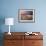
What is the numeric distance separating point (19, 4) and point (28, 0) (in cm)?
35

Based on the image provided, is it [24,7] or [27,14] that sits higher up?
[24,7]

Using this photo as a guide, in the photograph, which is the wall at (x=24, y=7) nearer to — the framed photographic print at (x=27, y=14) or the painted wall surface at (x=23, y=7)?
the painted wall surface at (x=23, y=7)

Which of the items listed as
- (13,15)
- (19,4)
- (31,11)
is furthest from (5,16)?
(31,11)

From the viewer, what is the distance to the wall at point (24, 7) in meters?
4.52

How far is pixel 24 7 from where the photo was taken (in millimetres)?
4520

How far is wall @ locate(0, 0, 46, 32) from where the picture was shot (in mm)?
4516

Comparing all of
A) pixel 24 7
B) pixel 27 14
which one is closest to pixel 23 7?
pixel 24 7

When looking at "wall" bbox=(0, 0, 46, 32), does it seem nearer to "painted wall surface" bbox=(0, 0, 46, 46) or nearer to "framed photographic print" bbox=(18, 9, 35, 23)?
"painted wall surface" bbox=(0, 0, 46, 46)

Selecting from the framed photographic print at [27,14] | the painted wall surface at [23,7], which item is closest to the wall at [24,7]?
the painted wall surface at [23,7]

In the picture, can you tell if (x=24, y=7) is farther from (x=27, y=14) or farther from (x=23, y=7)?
(x=27, y=14)

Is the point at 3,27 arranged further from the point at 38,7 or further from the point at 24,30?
the point at 38,7

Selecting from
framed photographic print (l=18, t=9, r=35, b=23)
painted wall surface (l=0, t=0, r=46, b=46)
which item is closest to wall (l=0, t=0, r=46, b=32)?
painted wall surface (l=0, t=0, r=46, b=46)

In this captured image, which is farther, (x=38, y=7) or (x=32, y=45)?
(x=38, y=7)

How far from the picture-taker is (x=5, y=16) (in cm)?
452
